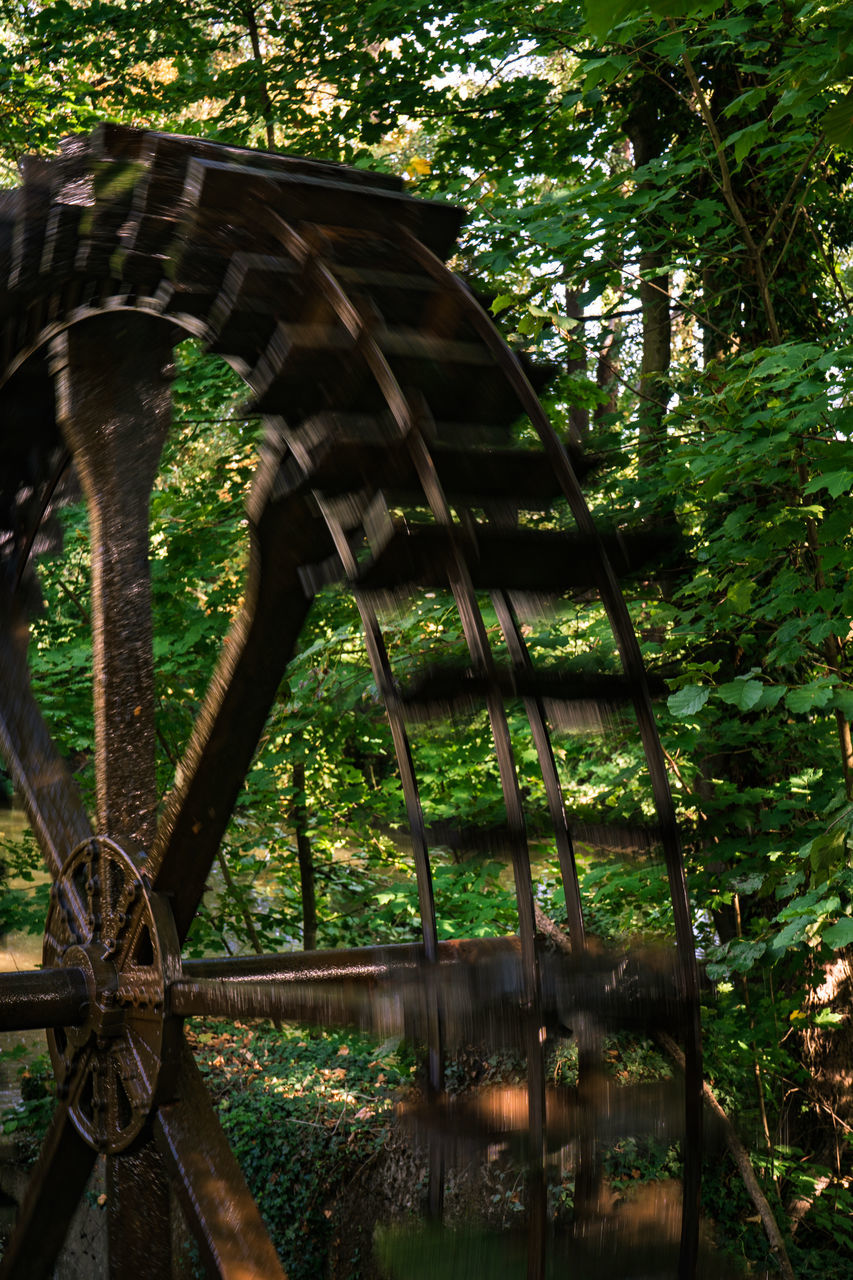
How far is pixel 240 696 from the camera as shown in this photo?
324 centimetres

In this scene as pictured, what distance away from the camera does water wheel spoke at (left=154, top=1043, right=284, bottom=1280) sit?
107 inches

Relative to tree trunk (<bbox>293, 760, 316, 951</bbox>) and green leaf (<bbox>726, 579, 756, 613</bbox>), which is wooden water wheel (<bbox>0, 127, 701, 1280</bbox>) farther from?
tree trunk (<bbox>293, 760, 316, 951</bbox>)

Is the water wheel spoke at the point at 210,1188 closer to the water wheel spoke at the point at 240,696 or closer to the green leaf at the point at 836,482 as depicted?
the water wheel spoke at the point at 240,696

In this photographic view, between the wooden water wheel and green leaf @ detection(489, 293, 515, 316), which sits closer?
the wooden water wheel

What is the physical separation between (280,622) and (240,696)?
231 mm

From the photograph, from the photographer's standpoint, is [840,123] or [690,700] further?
[690,700]

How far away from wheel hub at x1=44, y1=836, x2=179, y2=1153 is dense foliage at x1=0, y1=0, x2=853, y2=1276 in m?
1.30

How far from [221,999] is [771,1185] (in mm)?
3811

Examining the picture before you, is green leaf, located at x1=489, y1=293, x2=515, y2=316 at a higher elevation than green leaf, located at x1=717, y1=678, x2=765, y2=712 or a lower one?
higher

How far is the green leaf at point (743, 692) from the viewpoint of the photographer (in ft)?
11.5

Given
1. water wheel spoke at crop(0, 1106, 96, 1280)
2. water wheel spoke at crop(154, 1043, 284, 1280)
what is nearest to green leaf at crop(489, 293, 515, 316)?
water wheel spoke at crop(154, 1043, 284, 1280)

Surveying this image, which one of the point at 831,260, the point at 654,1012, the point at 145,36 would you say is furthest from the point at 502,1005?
the point at 145,36

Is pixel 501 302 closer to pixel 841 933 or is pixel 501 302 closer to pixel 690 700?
pixel 690 700

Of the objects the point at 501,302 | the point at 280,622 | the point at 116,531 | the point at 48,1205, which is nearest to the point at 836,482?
the point at 280,622
